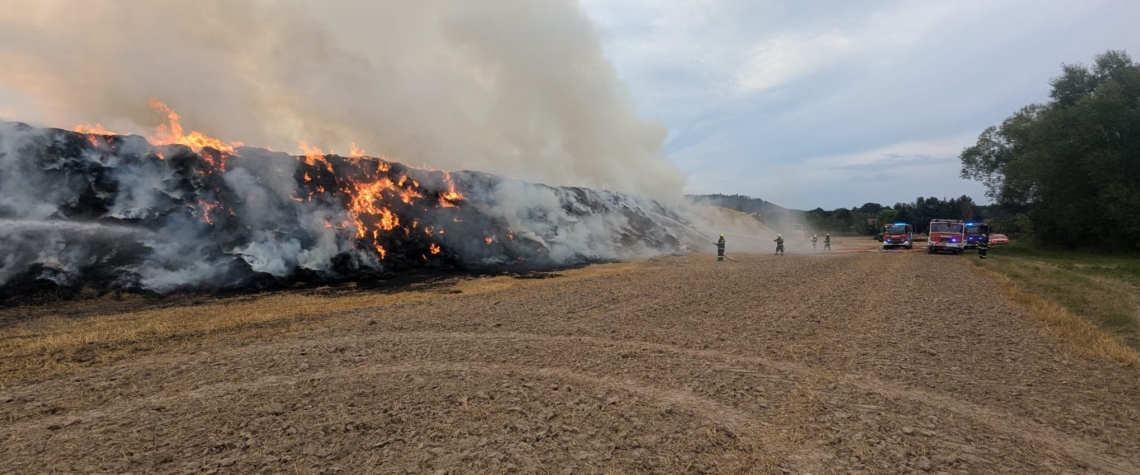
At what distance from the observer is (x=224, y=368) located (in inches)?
305

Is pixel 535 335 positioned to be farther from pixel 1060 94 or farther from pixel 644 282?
pixel 1060 94

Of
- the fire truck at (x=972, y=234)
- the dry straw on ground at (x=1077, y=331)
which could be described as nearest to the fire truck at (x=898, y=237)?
the fire truck at (x=972, y=234)

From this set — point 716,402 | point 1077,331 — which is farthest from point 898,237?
point 716,402

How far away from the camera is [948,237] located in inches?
1299

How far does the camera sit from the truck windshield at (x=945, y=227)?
3316 centimetres

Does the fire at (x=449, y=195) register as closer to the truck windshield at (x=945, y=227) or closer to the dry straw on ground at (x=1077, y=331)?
the dry straw on ground at (x=1077, y=331)

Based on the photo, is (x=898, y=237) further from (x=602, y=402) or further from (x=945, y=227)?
(x=602, y=402)

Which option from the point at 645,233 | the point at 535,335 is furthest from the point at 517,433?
the point at 645,233

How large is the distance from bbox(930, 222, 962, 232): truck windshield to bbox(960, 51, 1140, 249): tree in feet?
20.0

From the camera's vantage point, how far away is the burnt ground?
15.8ft

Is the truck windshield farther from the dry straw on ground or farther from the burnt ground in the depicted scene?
the burnt ground

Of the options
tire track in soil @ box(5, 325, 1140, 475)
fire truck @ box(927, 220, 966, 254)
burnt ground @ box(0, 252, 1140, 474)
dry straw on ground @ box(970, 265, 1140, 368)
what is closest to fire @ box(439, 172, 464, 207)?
burnt ground @ box(0, 252, 1140, 474)

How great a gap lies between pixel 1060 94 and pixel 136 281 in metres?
54.5

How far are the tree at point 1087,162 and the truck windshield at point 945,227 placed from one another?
20.0ft
